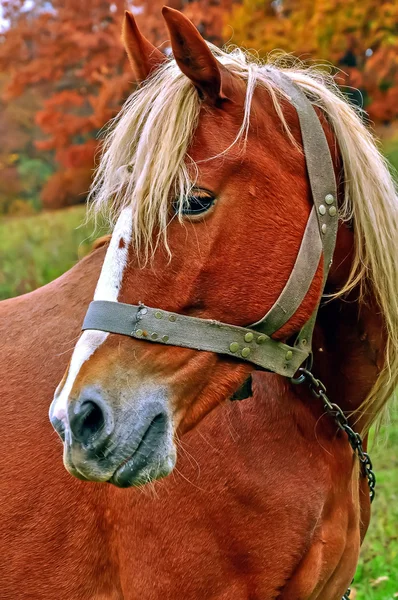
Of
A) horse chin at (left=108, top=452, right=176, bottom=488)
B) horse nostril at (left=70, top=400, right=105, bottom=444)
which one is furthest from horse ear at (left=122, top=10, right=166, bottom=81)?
horse chin at (left=108, top=452, right=176, bottom=488)

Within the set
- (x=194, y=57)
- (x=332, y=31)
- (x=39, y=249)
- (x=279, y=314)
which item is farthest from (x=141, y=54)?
(x=39, y=249)

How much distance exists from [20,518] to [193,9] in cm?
746

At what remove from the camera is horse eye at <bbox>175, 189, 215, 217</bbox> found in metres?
1.93

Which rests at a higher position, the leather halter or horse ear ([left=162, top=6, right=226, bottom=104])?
horse ear ([left=162, top=6, right=226, bottom=104])

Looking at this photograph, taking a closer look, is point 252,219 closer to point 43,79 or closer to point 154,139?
point 154,139

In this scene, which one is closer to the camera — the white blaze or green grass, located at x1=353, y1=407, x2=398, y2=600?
the white blaze

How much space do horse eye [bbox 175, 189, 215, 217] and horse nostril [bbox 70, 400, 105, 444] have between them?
0.62 meters

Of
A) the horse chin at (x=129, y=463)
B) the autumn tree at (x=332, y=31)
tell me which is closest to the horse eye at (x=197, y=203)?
the horse chin at (x=129, y=463)

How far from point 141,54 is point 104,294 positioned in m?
0.89

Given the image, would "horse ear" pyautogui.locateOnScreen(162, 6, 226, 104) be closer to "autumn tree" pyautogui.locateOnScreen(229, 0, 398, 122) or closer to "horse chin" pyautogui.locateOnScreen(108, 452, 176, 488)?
"horse chin" pyautogui.locateOnScreen(108, 452, 176, 488)

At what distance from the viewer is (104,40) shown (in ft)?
29.0

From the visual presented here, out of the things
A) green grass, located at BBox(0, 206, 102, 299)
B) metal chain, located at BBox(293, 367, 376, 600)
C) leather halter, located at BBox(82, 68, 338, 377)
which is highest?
leather halter, located at BBox(82, 68, 338, 377)

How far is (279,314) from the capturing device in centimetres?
203

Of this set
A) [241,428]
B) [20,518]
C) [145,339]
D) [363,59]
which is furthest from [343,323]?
[363,59]
